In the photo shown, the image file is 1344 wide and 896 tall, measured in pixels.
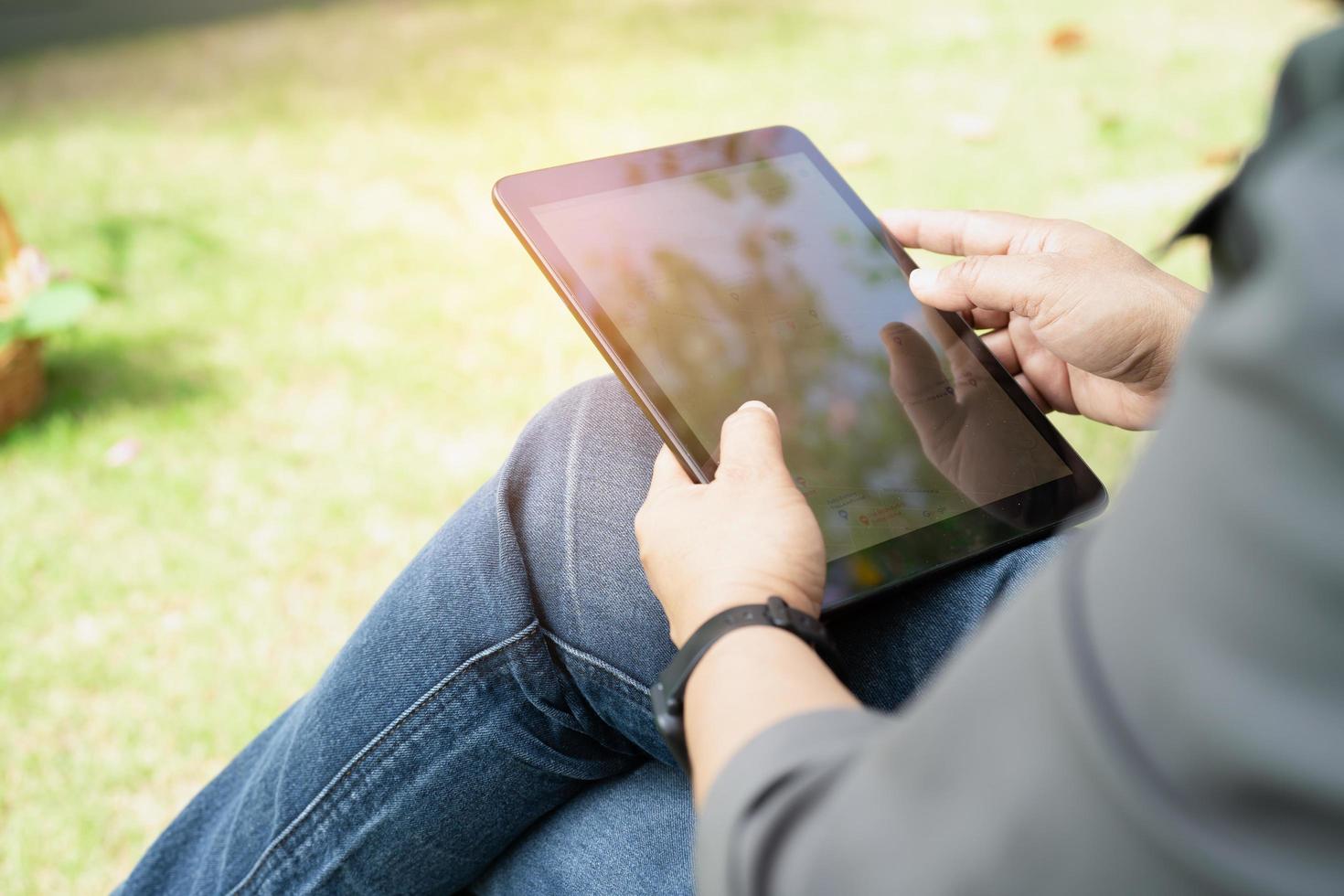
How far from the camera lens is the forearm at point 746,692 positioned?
0.49 metres

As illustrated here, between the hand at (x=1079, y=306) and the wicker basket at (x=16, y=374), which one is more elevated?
the hand at (x=1079, y=306)

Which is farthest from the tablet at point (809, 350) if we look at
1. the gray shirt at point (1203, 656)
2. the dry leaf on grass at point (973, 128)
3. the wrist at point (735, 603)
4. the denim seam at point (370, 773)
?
the dry leaf on grass at point (973, 128)

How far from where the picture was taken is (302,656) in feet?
4.48

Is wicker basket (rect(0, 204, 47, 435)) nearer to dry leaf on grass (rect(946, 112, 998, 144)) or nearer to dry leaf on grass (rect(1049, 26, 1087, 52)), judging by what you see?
dry leaf on grass (rect(946, 112, 998, 144))

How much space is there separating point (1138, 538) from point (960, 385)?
581mm

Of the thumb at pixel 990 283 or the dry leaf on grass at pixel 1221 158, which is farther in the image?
the dry leaf on grass at pixel 1221 158

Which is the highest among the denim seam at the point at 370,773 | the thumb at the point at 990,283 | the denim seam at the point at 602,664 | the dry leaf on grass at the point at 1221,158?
the thumb at the point at 990,283

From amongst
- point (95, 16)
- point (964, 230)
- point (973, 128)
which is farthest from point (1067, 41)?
point (95, 16)

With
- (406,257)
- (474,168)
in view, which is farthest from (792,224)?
(474,168)

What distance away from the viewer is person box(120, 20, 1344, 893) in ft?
0.95

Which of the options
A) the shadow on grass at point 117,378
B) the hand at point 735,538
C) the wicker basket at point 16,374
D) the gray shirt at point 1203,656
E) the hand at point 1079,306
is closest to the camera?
the gray shirt at point 1203,656

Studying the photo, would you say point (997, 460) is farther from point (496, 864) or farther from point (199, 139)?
point (199, 139)

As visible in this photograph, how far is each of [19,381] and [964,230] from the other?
1.44 meters

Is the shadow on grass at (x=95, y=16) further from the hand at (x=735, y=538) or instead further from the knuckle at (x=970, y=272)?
the hand at (x=735, y=538)
